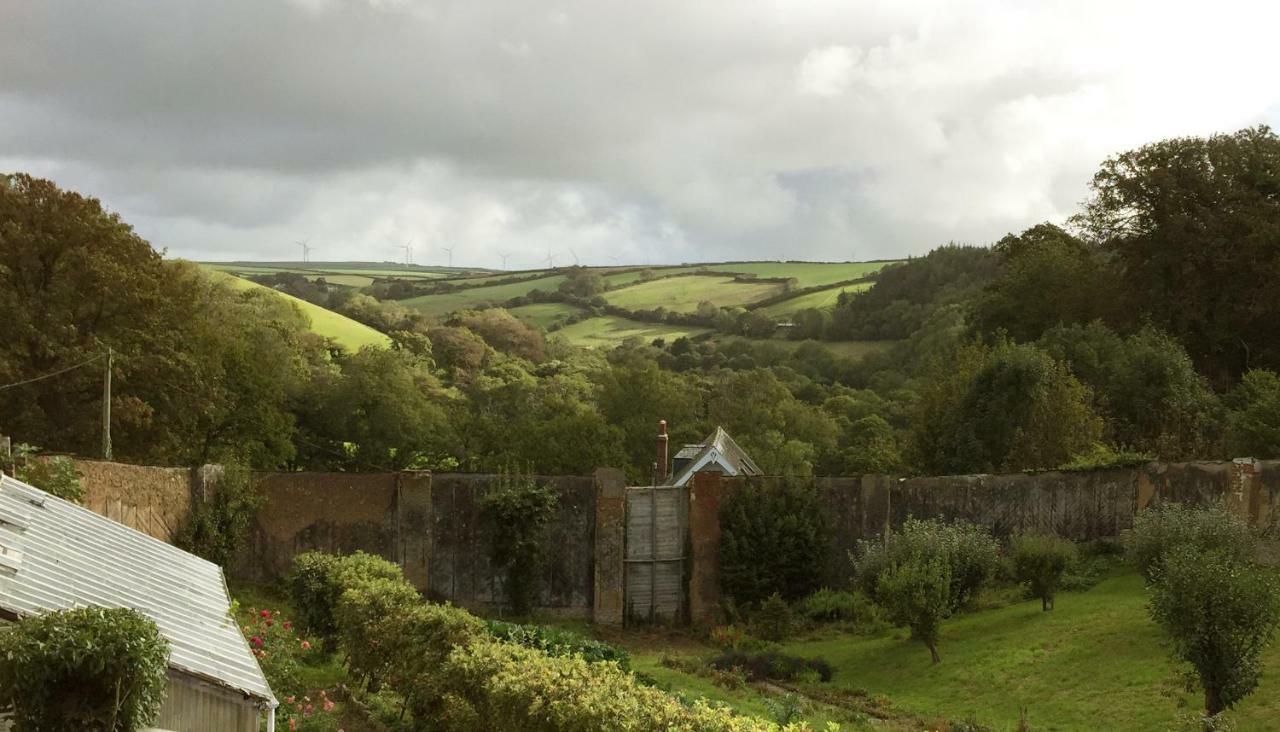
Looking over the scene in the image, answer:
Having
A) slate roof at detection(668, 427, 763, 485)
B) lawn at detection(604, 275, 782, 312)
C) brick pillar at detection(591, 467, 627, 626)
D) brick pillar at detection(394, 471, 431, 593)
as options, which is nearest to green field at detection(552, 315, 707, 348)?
lawn at detection(604, 275, 782, 312)

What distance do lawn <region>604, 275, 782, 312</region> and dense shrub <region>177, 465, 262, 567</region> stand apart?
300 feet

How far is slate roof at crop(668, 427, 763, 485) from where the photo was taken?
3666 centimetres

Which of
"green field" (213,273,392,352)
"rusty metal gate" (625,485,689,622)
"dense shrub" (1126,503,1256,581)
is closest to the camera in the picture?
"dense shrub" (1126,503,1256,581)

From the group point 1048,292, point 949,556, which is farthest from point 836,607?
point 1048,292

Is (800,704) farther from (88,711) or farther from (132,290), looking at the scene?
(132,290)

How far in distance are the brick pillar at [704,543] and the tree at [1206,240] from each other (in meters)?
20.0

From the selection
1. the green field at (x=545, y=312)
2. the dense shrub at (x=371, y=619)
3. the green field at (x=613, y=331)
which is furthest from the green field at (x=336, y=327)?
the dense shrub at (x=371, y=619)

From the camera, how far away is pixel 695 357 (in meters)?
92.6

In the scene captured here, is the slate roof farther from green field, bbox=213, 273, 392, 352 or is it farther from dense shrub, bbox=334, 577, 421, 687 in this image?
green field, bbox=213, 273, 392, 352

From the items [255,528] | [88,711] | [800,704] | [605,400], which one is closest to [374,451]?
[605,400]

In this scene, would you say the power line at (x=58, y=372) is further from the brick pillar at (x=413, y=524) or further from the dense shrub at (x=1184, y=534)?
the dense shrub at (x=1184, y=534)

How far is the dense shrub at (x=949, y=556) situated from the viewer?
995 inches

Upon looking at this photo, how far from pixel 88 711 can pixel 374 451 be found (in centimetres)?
4118

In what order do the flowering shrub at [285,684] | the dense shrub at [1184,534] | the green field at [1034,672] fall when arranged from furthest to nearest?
the dense shrub at [1184,534] < the green field at [1034,672] < the flowering shrub at [285,684]
